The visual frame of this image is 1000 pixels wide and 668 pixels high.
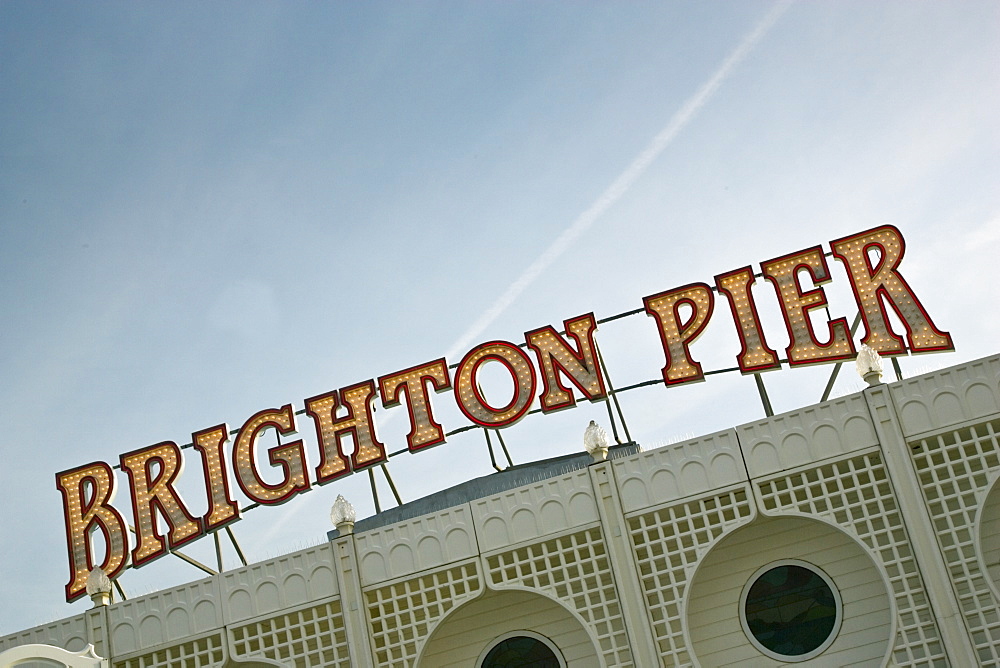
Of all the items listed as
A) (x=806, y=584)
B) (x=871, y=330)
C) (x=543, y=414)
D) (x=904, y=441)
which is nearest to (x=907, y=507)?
(x=904, y=441)

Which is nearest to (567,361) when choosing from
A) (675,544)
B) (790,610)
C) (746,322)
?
(746,322)

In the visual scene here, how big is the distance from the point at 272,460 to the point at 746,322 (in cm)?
1186

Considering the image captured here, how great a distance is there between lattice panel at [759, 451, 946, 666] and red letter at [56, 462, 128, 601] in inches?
583

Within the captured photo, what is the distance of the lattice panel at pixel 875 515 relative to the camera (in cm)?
1780

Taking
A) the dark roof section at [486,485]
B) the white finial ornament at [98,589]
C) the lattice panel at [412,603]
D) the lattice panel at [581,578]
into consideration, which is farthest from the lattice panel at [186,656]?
the dark roof section at [486,485]

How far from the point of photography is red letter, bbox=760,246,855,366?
22.9 m

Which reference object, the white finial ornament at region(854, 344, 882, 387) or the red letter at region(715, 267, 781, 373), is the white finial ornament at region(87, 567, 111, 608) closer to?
the red letter at region(715, 267, 781, 373)

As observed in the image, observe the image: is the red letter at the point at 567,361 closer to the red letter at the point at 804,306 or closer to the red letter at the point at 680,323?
the red letter at the point at 680,323

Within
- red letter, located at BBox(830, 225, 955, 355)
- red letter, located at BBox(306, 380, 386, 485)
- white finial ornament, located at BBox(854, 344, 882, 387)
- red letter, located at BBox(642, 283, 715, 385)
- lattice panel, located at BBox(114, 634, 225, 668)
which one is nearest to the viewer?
white finial ornament, located at BBox(854, 344, 882, 387)

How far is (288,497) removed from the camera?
79.0 feet

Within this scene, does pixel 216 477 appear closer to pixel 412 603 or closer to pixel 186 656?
pixel 186 656

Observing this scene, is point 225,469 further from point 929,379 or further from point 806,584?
point 929,379

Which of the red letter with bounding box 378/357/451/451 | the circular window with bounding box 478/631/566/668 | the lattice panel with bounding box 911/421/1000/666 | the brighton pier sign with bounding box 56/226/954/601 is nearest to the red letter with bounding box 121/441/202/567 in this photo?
the brighton pier sign with bounding box 56/226/954/601

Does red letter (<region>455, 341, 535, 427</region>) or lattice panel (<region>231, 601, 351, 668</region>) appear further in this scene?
red letter (<region>455, 341, 535, 427</region>)
